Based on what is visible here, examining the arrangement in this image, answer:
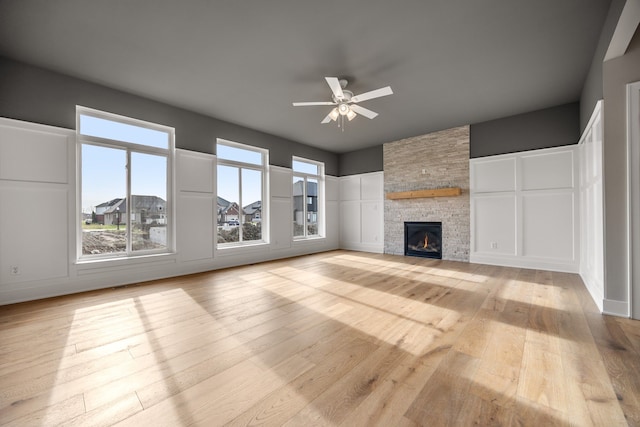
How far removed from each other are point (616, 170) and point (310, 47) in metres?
3.58

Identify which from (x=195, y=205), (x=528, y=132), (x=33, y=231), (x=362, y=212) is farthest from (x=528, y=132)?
(x=33, y=231)

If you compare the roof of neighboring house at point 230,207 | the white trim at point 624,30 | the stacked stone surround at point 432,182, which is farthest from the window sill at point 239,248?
the white trim at point 624,30

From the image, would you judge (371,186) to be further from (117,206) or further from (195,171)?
(117,206)

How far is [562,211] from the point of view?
4945 mm

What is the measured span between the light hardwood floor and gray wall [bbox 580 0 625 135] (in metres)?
2.58

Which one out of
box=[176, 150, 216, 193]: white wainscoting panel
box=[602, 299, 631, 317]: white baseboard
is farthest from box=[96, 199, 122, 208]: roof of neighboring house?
box=[602, 299, 631, 317]: white baseboard

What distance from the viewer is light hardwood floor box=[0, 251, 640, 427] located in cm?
149

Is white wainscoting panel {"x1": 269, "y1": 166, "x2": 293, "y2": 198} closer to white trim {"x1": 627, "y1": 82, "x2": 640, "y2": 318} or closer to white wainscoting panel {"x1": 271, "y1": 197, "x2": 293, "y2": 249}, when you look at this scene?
white wainscoting panel {"x1": 271, "y1": 197, "x2": 293, "y2": 249}

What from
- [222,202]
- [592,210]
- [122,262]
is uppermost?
[222,202]

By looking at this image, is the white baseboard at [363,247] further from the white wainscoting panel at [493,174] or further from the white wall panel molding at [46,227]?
the white wall panel molding at [46,227]

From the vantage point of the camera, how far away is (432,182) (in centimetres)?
652

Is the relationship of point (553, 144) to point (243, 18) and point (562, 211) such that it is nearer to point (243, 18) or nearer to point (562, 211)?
point (562, 211)

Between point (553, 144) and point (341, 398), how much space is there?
601 cm

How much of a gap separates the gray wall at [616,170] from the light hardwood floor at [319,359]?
1.55 feet
